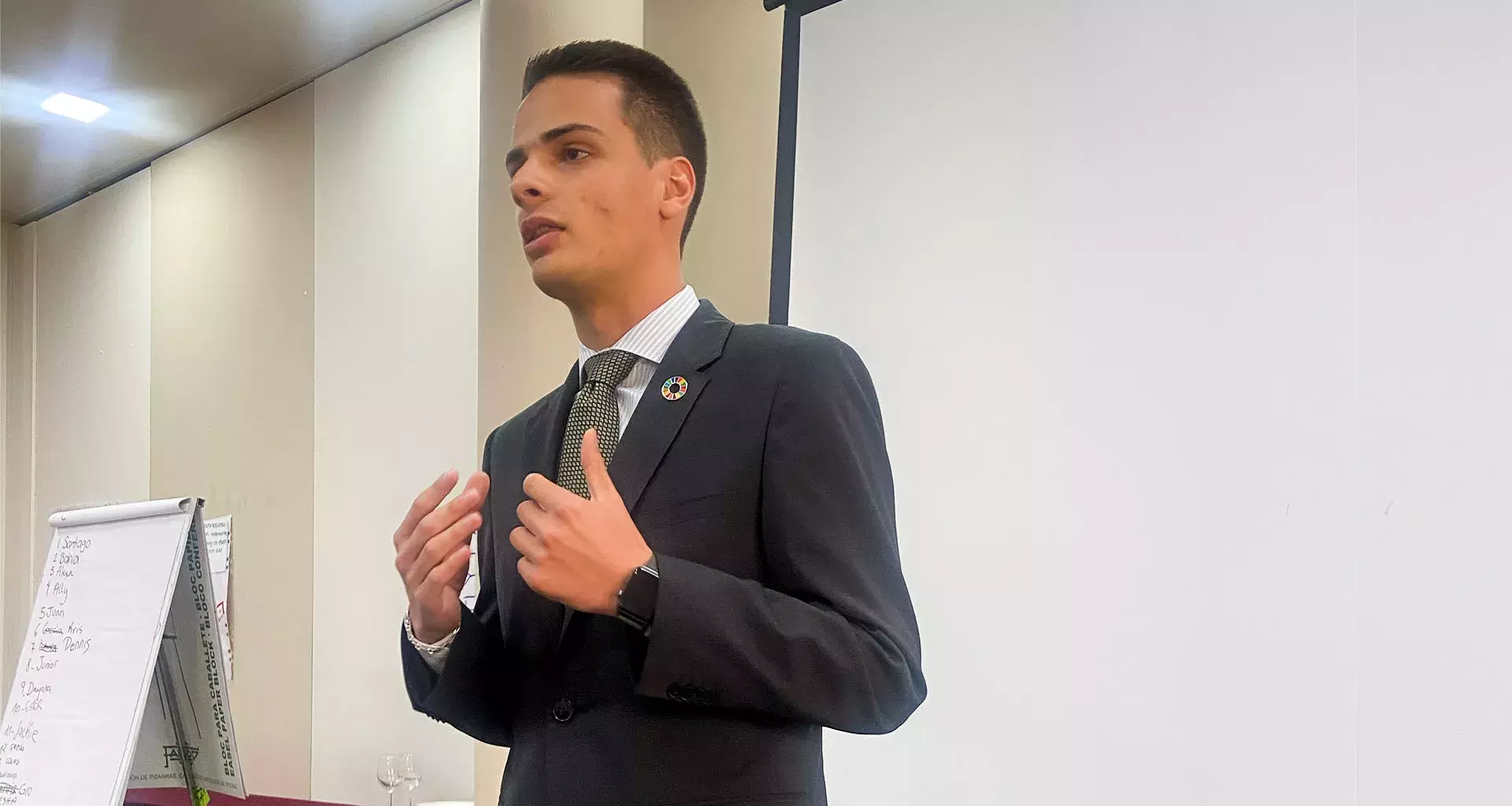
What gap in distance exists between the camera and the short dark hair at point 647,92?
1283mm

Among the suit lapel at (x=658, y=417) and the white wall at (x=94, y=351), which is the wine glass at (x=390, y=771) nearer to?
the white wall at (x=94, y=351)

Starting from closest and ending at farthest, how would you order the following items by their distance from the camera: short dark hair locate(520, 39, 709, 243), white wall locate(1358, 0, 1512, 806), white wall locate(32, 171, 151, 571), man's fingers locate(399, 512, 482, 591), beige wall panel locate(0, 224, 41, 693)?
1. man's fingers locate(399, 512, 482, 591)
2. short dark hair locate(520, 39, 709, 243)
3. white wall locate(1358, 0, 1512, 806)
4. white wall locate(32, 171, 151, 571)
5. beige wall panel locate(0, 224, 41, 693)

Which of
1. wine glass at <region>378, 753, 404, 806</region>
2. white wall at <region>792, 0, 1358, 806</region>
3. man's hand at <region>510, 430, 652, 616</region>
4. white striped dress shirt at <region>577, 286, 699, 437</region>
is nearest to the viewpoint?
man's hand at <region>510, 430, 652, 616</region>

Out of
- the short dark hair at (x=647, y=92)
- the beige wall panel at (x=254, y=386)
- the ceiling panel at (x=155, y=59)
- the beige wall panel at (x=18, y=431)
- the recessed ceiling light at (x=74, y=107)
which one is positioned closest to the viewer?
the short dark hair at (x=647, y=92)

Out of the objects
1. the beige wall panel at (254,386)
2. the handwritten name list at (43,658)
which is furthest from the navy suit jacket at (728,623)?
the beige wall panel at (254,386)

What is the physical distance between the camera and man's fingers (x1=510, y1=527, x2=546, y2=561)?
37.3 inches

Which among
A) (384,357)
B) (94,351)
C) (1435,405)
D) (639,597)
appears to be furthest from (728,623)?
(94,351)

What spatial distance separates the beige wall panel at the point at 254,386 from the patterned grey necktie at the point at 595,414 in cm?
326

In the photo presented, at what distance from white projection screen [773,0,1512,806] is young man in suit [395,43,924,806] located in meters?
0.82

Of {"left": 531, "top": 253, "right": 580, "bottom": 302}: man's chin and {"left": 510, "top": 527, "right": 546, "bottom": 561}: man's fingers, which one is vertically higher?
{"left": 531, "top": 253, "right": 580, "bottom": 302}: man's chin

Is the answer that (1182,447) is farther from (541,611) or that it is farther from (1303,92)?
(541,611)

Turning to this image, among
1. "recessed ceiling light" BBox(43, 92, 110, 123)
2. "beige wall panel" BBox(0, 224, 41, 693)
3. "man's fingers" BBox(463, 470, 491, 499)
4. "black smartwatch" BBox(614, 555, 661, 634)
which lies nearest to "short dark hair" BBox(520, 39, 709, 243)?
"man's fingers" BBox(463, 470, 491, 499)

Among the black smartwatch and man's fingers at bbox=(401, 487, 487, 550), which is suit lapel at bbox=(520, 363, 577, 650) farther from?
the black smartwatch

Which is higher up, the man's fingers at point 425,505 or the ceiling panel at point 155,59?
the ceiling panel at point 155,59
